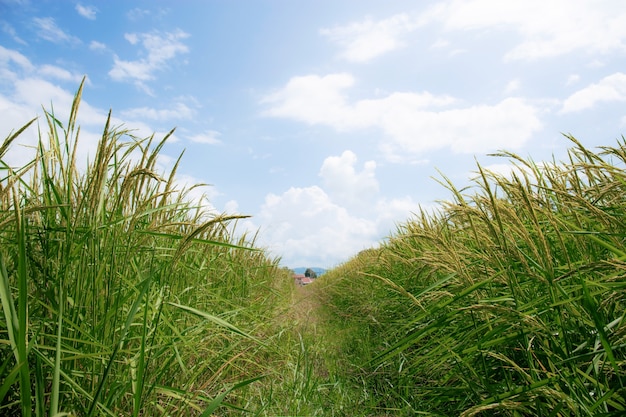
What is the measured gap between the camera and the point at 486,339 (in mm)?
1566

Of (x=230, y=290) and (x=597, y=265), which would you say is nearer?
(x=597, y=265)

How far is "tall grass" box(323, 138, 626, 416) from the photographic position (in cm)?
128

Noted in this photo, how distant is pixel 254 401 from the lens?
246cm

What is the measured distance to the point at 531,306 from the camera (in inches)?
57.9

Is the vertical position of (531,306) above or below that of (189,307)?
below

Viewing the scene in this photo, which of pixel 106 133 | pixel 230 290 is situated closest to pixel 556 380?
pixel 106 133

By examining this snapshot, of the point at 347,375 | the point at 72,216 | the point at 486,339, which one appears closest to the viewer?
the point at 72,216

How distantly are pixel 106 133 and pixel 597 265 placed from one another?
153cm

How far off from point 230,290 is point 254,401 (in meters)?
1.21

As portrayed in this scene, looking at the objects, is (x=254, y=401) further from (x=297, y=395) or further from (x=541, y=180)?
(x=541, y=180)

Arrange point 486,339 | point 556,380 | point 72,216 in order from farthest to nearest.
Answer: point 486,339
point 72,216
point 556,380

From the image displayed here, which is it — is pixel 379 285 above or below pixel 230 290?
below

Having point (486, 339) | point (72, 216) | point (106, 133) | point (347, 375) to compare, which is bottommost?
point (347, 375)

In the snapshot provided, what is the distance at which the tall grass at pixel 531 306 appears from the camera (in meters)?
1.28
